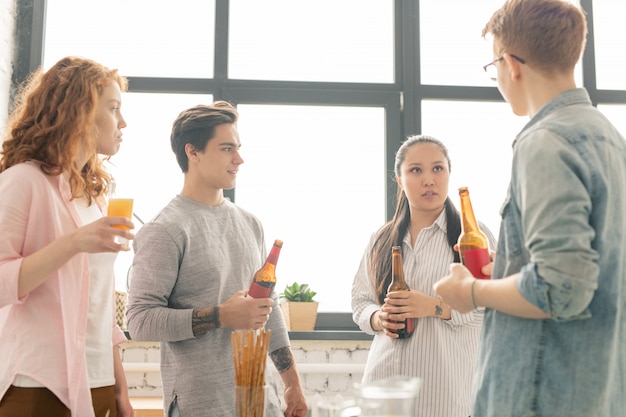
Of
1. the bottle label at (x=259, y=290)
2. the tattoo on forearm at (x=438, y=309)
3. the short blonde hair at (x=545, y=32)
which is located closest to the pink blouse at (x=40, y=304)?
the bottle label at (x=259, y=290)

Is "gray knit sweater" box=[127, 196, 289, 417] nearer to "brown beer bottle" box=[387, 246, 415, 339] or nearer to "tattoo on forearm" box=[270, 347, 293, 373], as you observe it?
"tattoo on forearm" box=[270, 347, 293, 373]

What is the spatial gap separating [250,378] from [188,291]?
62 cm

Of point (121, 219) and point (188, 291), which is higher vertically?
point (121, 219)

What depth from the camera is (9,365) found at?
157cm

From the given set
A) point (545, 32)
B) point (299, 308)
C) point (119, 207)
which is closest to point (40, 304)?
point (119, 207)

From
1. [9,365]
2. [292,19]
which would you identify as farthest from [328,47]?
[9,365]

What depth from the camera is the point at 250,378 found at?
1.40 metres

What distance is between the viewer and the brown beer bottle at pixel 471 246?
Answer: 149cm

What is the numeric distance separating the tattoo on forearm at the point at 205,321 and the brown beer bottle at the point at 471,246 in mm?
702

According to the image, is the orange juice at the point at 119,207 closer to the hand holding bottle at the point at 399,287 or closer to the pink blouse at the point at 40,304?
the pink blouse at the point at 40,304

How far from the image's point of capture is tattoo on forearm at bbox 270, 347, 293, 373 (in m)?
2.10

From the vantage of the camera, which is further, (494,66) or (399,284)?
(399,284)

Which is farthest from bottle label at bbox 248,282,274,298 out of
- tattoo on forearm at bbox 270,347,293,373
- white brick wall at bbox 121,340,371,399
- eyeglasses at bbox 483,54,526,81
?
white brick wall at bbox 121,340,371,399

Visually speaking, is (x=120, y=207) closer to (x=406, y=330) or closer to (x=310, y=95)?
(x=406, y=330)
